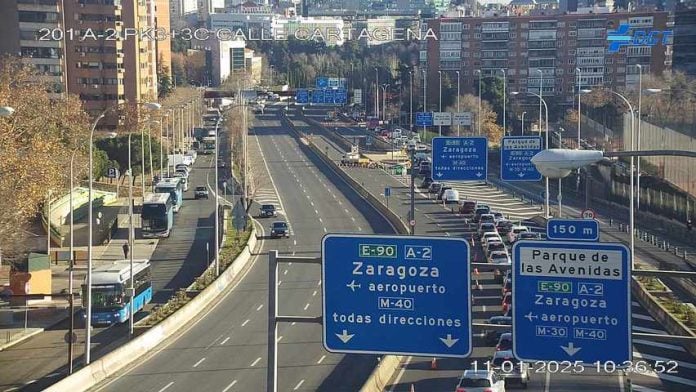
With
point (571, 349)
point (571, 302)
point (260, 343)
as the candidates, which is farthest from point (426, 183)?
point (571, 349)

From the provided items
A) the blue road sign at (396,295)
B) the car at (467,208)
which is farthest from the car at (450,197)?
the blue road sign at (396,295)

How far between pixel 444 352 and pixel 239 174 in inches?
2456

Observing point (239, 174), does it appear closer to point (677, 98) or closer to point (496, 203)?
point (496, 203)

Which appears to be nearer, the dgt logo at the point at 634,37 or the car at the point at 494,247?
the car at the point at 494,247

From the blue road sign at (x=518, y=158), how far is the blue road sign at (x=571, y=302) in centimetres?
1973

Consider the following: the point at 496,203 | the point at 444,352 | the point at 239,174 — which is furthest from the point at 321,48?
the point at 444,352

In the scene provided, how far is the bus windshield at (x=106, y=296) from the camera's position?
110 feet

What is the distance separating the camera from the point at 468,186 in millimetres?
75125

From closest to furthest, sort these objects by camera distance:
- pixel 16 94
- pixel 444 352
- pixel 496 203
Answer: pixel 444 352 → pixel 16 94 → pixel 496 203

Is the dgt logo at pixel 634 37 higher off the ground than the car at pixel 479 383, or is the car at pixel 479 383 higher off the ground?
the dgt logo at pixel 634 37

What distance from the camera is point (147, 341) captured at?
29562mm

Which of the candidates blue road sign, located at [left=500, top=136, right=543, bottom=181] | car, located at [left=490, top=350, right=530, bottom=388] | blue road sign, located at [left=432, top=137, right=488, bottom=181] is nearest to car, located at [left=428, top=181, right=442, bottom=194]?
blue road sign, located at [left=500, top=136, right=543, bottom=181]

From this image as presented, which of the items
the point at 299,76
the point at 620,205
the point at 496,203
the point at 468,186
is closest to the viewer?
the point at 620,205

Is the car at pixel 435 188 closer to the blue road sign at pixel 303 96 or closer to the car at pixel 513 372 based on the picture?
the blue road sign at pixel 303 96
